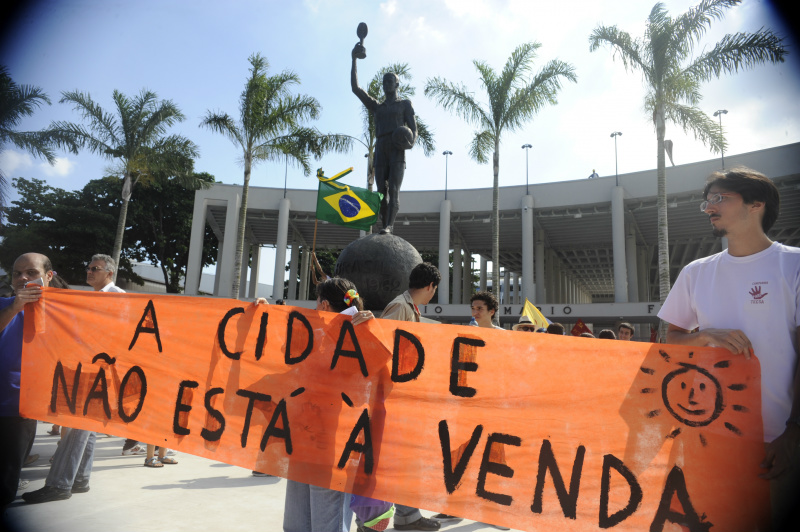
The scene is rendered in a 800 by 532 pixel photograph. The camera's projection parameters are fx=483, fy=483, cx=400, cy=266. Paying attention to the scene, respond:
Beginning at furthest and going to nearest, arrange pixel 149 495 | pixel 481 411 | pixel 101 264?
pixel 101 264, pixel 149 495, pixel 481 411

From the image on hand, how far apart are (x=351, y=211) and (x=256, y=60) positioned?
13689mm

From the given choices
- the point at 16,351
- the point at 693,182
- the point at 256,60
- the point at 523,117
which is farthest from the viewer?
the point at 693,182

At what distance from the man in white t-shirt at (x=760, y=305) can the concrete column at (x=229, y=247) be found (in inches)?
1001

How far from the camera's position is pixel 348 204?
7.32 metres

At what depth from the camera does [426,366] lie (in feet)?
9.01

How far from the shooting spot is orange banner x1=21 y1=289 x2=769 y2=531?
2.20 meters

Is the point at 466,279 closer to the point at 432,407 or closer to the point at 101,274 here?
the point at 101,274

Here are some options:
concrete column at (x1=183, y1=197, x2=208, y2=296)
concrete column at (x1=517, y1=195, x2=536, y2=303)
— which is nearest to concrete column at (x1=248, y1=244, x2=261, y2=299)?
concrete column at (x1=183, y1=197, x2=208, y2=296)

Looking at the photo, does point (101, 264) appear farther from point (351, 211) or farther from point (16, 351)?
point (351, 211)

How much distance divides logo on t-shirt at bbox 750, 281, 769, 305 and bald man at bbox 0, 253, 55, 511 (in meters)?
3.97

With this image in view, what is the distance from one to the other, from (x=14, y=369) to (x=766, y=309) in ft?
14.2

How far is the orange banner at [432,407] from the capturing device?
7.23ft

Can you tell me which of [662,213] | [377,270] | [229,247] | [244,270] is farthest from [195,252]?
[377,270]

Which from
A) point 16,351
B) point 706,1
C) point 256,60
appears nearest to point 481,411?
point 16,351
